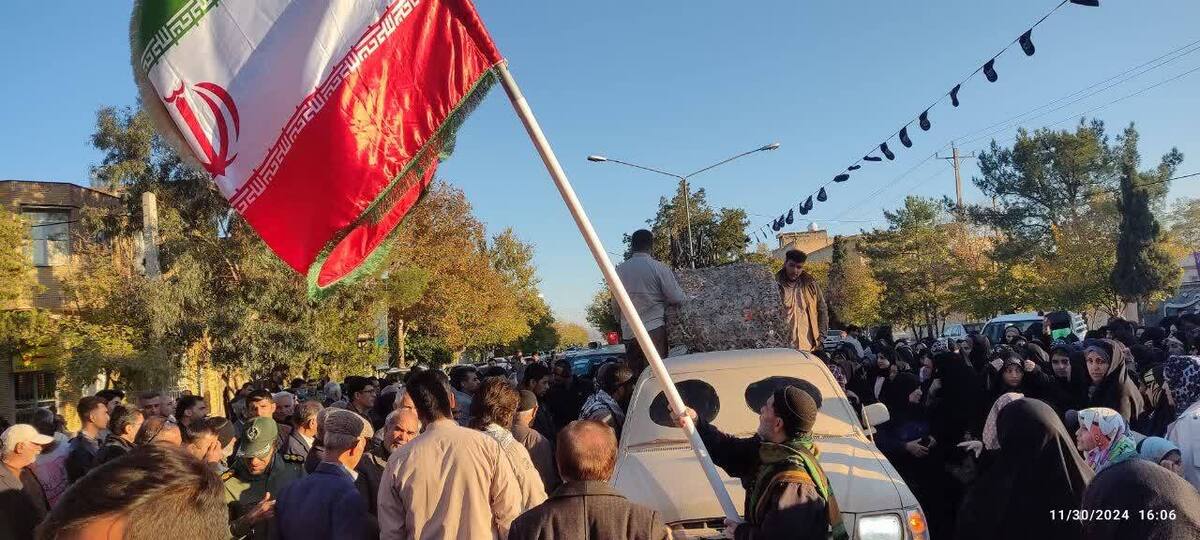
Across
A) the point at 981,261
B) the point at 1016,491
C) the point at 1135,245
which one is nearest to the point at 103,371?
the point at 1016,491

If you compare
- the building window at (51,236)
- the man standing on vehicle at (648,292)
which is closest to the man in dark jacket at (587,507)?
the man standing on vehicle at (648,292)

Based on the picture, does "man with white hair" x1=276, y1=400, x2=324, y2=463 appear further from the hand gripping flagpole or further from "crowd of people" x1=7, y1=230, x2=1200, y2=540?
the hand gripping flagpole

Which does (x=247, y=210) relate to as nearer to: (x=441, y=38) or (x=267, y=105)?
(x=267, y=105)

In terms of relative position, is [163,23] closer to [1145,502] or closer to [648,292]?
[648,292]

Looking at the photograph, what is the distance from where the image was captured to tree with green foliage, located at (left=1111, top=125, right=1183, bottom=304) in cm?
4100

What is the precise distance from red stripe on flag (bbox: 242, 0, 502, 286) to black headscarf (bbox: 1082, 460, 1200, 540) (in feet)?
10.8

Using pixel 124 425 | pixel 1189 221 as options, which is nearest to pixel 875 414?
pixel 124 425

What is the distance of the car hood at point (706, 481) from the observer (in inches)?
188

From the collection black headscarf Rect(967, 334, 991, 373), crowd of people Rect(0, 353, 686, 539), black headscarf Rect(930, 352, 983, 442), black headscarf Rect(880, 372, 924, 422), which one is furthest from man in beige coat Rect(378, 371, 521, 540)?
black headscarf Rect(967, 334, 991, 373)

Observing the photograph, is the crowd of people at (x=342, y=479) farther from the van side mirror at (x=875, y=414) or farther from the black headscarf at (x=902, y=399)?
the black headscarf at (x=902, y=399)

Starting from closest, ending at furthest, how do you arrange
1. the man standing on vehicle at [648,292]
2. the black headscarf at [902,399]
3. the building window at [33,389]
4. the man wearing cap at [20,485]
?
the man wearing cap at [20,485], the man standing on vehicle at [648,292], the black headscarf at [902,399], the building window at [33,389]

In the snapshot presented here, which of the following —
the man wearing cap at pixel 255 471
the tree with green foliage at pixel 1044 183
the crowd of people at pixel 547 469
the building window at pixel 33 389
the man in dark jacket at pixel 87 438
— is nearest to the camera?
the crowd of people at pixel 547 469

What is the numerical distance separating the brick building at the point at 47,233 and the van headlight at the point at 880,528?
28.3m

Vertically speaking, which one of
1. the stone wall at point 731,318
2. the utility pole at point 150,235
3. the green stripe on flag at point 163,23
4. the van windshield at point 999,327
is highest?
the utility pole at point 150,235
